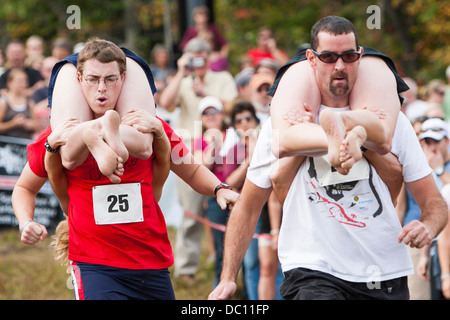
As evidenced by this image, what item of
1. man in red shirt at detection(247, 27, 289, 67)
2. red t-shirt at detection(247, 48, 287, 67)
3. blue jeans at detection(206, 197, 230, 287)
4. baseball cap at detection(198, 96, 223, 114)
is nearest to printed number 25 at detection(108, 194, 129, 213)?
blue jeans at detection(206, 197, 230, 287)

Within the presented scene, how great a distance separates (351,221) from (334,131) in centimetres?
80

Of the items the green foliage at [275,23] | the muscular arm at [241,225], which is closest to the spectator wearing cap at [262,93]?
the muscular arm at [241,225]

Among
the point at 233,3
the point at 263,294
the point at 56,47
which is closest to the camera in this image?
the point at 263,294

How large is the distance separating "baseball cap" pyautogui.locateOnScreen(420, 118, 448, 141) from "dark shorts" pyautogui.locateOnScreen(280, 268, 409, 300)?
7.48 feet

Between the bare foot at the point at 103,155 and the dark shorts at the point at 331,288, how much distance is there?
1.12m

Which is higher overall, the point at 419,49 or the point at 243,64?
the point at 419,49

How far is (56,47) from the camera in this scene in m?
11.2

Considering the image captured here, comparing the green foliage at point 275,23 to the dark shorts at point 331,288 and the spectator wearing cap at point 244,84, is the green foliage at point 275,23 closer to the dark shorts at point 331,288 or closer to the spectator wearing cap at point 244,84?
the spectator wearing cap at point 244,84

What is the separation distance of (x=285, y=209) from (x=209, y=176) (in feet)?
2.20

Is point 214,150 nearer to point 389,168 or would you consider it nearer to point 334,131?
point 389,168

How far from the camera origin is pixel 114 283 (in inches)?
165

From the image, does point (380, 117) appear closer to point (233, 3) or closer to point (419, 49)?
point (419, 49)

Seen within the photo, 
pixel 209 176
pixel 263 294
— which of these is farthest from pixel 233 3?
pixel 209 176

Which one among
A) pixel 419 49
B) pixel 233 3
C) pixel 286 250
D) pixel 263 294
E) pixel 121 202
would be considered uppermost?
pixel 233 3
